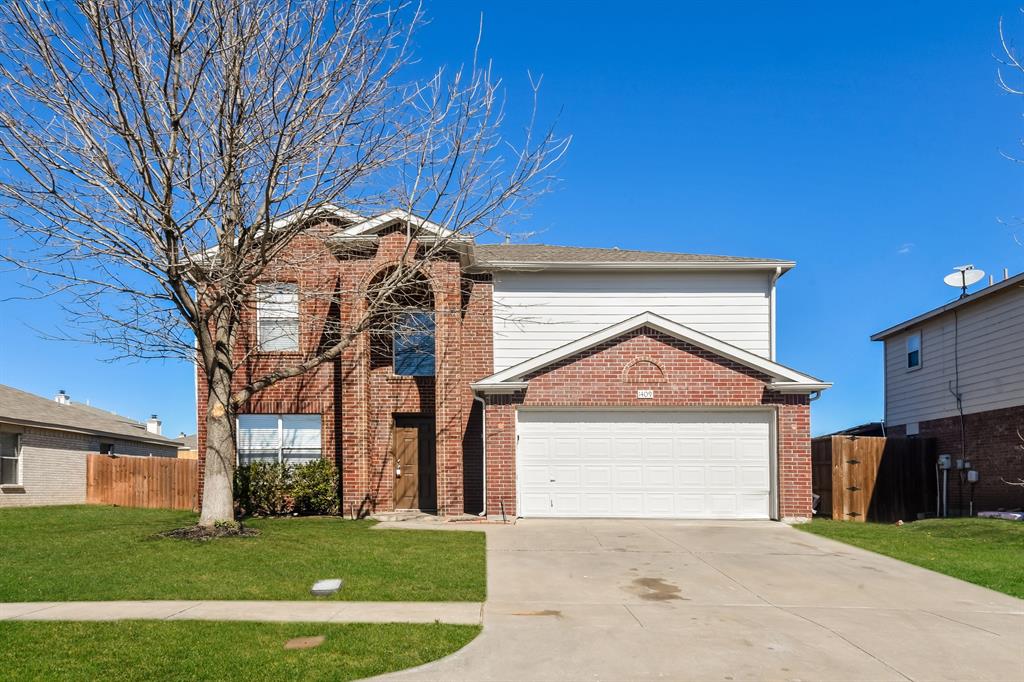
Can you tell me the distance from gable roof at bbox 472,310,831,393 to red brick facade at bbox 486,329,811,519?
0.14m

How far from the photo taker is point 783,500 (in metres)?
16.2

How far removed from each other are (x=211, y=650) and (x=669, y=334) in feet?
37.7

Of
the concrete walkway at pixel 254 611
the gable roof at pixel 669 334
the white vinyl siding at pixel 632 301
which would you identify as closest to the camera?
the concrete walkway at pixel 254 611

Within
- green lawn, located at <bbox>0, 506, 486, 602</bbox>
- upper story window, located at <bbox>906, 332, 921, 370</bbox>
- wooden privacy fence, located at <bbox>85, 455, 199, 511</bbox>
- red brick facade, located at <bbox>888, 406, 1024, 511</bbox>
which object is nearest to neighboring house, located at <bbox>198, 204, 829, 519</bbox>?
green lawn, located at <bbox>0, 506, 486, 602</bbox>

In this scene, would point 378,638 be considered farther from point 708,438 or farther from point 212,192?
point 708,438

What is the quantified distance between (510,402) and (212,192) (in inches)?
278

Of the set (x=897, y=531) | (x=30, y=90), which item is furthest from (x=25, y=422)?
(x=897, y=531)

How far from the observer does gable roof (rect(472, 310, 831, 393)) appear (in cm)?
1617

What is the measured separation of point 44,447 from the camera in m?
23.4

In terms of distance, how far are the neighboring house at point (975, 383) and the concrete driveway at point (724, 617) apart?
7.63 metres

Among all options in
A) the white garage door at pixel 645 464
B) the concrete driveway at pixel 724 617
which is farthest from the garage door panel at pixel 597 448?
the concrete driveway at pixel 724 617

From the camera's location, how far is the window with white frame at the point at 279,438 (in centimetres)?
1788

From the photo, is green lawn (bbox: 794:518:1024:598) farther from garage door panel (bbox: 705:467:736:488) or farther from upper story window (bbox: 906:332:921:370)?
upper story window (bbox: 906:332:921:370)

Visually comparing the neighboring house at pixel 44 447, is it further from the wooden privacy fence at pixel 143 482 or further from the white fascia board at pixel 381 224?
the white fascia board at pixel 381 224
